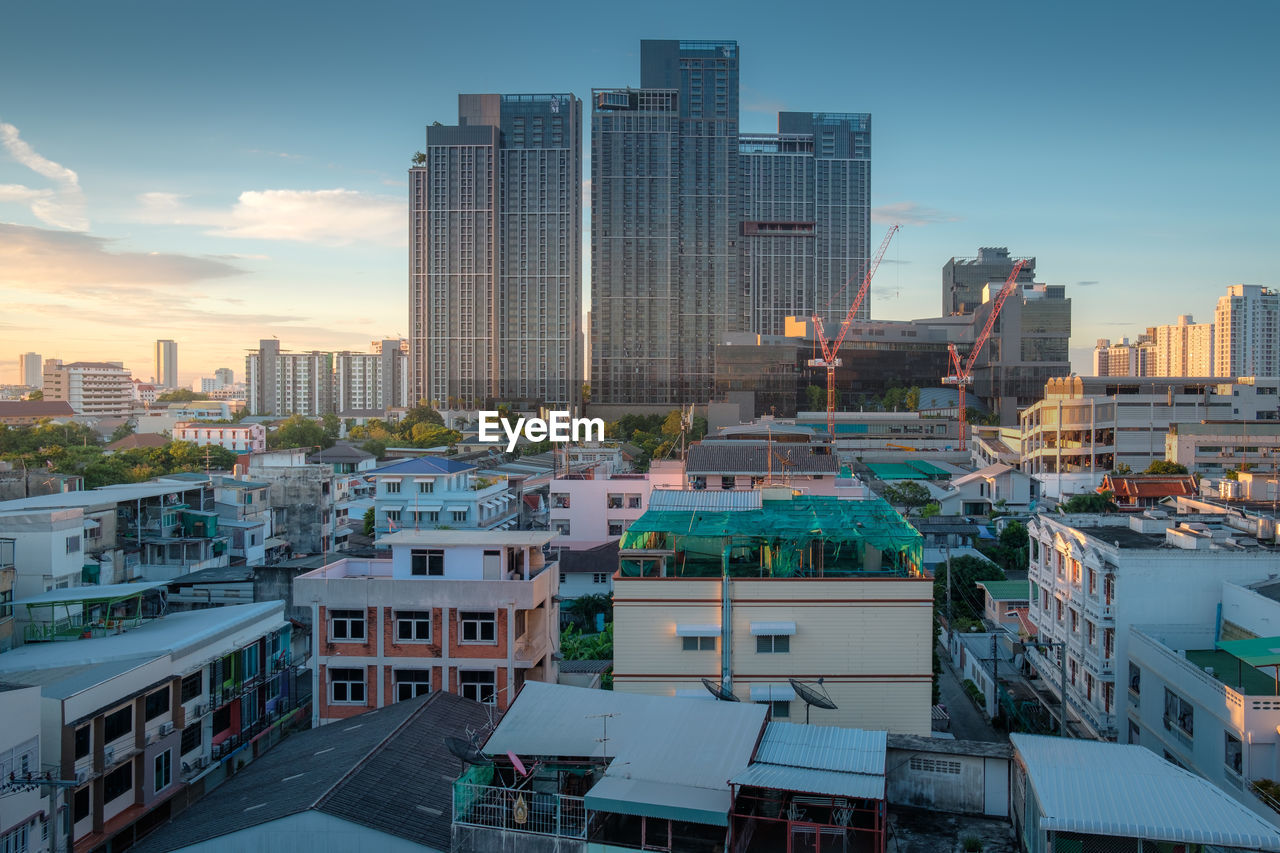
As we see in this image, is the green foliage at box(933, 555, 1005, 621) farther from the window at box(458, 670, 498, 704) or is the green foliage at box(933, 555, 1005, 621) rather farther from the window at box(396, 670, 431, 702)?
the window at box(396, 670, 431, 702)

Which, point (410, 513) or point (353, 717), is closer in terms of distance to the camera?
point (353, 717)

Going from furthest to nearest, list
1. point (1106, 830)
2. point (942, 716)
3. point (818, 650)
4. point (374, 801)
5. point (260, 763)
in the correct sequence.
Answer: point (942, 716) < point (260, 763) < point (818, 650) < point (374, 801) < point (1106, 830)

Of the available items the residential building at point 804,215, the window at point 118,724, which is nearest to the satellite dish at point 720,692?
the window at point 118,724

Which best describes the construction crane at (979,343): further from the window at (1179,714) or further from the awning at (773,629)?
the awning at (773,629)

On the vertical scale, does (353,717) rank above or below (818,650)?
below

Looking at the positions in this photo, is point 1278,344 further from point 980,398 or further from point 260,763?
point 260,763

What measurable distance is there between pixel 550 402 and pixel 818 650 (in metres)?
72.3

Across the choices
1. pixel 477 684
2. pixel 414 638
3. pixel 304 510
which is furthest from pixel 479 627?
pixel 304 510

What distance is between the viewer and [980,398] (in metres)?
72.2

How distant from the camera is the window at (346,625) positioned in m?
13.0

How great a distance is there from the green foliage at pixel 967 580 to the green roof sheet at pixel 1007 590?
98 centimetres

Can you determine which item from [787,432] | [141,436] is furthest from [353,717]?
[141,436]

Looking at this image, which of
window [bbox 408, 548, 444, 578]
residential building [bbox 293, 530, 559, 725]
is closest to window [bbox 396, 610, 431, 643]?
residential building [bbox 293, 530, 559, 725]

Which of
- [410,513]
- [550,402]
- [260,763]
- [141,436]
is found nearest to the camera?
[260,763]
